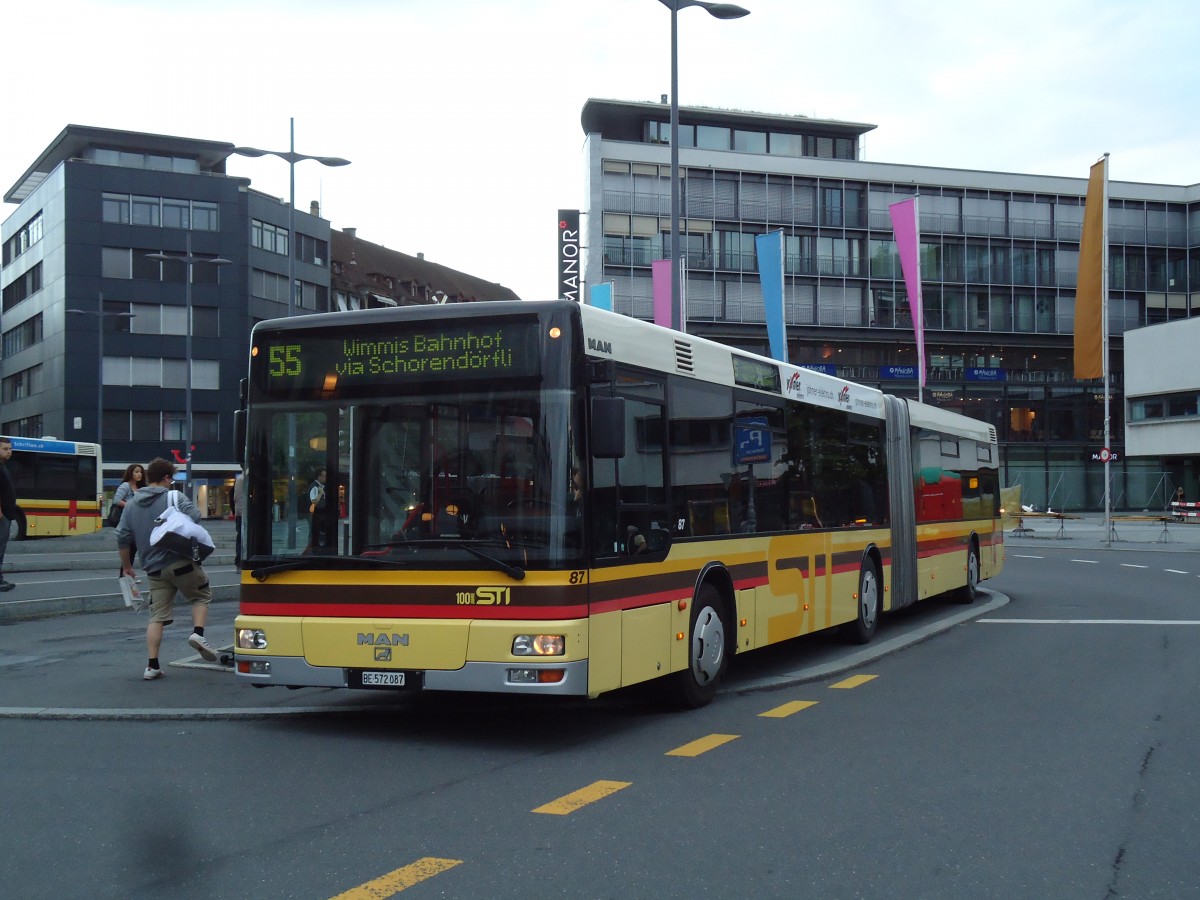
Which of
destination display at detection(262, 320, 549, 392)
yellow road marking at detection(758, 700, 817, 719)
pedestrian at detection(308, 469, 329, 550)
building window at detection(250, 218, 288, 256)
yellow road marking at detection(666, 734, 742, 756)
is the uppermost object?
building window at detection(250, 218, 288, 256)

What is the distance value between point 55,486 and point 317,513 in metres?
34.1

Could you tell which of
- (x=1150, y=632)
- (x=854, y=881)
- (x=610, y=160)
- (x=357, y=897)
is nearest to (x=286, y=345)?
(x=357, y=897)

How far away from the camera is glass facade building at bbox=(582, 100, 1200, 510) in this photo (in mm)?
60781

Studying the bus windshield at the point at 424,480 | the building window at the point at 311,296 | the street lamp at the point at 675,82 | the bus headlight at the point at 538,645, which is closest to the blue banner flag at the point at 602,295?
the street lamp at the point at 675,82

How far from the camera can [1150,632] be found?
14.6m

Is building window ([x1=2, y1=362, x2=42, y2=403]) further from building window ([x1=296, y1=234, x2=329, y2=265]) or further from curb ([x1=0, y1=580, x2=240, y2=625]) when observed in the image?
curb ([x1=0, y1=580, x2=240, y2=625])

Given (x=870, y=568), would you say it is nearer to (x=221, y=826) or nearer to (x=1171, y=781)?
(x=1171, y=781)

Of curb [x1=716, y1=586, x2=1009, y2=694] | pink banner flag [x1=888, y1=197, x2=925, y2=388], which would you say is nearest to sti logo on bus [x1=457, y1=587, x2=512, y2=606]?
curb [x1=716, y1=586, x2=1009, y2=694]

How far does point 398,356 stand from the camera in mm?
8336

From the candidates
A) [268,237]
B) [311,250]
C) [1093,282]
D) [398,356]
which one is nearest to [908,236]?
[1093,282]

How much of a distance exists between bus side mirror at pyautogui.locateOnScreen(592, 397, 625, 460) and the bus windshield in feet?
0.57

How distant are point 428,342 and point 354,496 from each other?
1.07 m

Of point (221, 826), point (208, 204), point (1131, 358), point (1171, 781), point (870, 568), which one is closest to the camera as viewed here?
point (221, 826)

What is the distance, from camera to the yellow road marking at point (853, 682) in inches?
421
